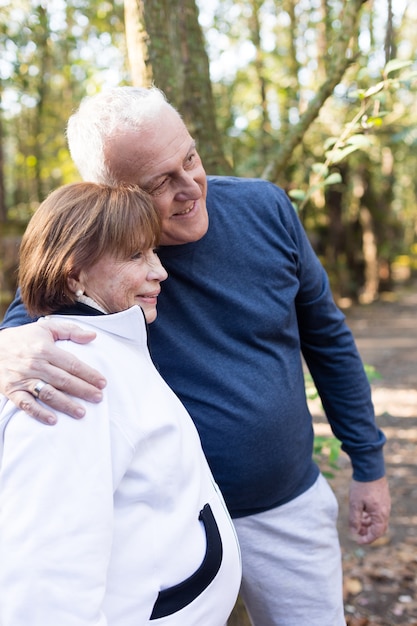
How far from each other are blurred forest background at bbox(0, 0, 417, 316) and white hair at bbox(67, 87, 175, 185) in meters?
0.91

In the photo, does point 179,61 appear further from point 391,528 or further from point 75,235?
point 391,528

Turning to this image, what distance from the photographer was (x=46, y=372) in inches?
55.0

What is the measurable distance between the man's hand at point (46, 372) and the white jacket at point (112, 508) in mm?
24

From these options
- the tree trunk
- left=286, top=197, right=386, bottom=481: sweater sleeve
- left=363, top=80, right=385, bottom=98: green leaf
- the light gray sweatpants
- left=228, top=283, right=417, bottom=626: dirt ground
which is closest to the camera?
the light gray sweatpants

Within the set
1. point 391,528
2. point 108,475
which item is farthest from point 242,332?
point 391,528

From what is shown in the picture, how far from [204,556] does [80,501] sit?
1.41ft

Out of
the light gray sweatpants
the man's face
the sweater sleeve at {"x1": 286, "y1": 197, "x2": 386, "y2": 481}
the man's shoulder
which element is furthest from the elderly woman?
the sweater sleeve at {"x1": 286, "y1": 197, "x2": 386, "y2": 481}

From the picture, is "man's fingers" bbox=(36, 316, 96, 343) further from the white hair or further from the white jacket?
the white hair

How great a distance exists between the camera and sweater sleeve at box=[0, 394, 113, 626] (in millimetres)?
A: 1175

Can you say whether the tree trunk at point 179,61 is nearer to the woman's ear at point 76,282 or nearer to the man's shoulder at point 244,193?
the man's shoulder at point 244,193

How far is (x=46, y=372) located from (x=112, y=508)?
33cm

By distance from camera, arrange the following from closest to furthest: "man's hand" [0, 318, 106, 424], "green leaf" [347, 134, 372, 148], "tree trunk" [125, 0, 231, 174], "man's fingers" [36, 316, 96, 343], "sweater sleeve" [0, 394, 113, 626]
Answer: "sweater sleeve" [0, 394, 113, 626] → "man's hand" [0, 318, 106, 424] → "man's fingers" [36, 316, 96, 343] → "green leaf" [347, 134, 372, 148] → "tree trunk" [125, 0, 231, 174]

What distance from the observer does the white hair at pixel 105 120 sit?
6.14 feet

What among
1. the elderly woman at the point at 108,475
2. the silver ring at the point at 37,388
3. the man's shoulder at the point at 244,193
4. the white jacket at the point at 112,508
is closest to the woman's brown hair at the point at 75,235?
the elderly woman at the point at 108,475
